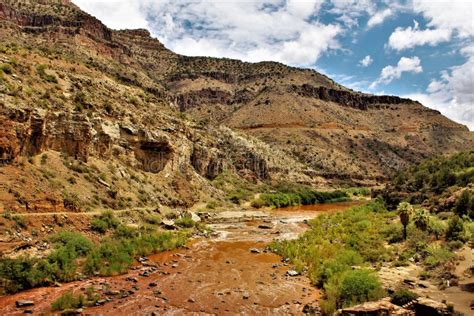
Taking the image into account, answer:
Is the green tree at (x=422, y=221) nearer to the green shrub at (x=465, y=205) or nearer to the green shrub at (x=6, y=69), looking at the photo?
the green shrub at (x=465, y=205)

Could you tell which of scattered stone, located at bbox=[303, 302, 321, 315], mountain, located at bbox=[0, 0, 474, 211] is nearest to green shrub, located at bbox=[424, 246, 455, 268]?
scattered stone, located at bbox=[303, 302, 321, 315]

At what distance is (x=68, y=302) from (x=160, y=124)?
40662mm

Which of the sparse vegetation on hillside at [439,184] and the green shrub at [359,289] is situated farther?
the sparse vegetation on hillside at [439,184]

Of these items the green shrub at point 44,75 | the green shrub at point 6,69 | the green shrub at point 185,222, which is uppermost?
the green shrub at point 44,75

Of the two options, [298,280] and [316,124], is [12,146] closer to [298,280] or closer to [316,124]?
[298,280]

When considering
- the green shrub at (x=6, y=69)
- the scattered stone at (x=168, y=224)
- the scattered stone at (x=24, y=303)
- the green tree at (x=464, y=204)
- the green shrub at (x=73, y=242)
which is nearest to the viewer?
the scattered stone at (x=24, y=303)

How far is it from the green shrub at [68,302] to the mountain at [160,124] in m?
10.3

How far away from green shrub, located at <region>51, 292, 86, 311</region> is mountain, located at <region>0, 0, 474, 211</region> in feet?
33.7

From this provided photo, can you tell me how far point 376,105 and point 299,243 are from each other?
148789 millimetres

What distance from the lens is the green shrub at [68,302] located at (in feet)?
53.0

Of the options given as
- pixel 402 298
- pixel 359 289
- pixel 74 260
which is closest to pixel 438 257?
pixel 359 289

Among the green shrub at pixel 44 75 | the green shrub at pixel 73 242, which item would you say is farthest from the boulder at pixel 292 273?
the green shrub at pixel 44 75

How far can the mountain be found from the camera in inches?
1248

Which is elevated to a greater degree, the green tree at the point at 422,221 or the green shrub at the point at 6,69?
the green shrub at the point at 6,69
